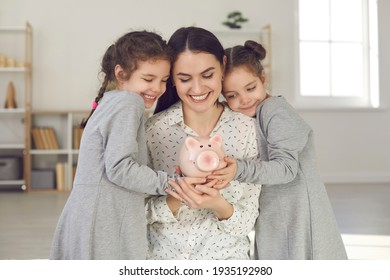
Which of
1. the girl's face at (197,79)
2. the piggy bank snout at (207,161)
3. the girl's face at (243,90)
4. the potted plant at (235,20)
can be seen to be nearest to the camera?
the piggy bank snout at (207,161)

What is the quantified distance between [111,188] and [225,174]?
8.0 inches

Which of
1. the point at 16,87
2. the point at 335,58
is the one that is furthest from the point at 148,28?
the point at 335,58

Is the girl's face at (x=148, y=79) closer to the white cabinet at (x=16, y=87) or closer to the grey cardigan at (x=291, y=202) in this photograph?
the grey cardigan at (x=291, y=202)

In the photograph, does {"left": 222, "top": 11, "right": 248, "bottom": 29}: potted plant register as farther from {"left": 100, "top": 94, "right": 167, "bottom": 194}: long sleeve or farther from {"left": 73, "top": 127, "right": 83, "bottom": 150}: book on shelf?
{"left": 100, "top": 94, "right": 167, "bottom": 194}: long sleeve

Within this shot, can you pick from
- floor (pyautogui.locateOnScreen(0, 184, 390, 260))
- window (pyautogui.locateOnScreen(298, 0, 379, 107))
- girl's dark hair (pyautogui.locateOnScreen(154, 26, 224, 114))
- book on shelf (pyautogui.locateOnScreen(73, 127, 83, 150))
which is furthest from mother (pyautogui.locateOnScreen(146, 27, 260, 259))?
window (pyautogui.locateOnScreen(298, 0, 379, 107))

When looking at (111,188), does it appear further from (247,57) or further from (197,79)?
(247,57)

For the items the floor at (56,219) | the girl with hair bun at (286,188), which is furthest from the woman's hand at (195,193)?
the floor at (56,219)

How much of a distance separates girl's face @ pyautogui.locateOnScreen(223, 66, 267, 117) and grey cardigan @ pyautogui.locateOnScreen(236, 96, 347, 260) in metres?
0.03

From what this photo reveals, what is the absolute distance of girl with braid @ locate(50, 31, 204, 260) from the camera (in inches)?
37.0

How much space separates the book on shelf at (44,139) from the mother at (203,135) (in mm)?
3358

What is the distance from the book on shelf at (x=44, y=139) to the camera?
14.2ft

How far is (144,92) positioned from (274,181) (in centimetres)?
31

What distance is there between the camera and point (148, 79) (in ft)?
3.58

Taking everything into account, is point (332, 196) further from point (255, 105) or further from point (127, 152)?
point (127, 152)
